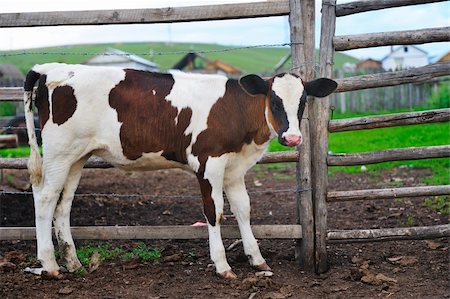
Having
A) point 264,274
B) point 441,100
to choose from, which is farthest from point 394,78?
point 441,100

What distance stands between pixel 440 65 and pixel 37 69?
357cm

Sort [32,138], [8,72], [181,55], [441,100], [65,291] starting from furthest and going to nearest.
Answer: [181,55]
[8,72]
[441,100]
[32,138]
[65,291]

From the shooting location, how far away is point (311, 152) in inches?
229

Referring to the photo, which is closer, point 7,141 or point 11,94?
point 11,94

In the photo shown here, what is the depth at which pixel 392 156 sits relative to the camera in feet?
19.0

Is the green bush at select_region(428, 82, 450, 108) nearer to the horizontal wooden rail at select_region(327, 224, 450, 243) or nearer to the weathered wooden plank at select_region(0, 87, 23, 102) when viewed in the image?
the horizontal wooden rail at select_region(327, 224, 450, 243)

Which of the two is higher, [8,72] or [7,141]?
[7,141]

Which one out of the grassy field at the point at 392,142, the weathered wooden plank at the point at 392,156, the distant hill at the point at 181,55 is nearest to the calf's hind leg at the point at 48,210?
the weathered wooden plank at the point at 392,156

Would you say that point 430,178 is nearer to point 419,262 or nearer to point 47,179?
point 419,262

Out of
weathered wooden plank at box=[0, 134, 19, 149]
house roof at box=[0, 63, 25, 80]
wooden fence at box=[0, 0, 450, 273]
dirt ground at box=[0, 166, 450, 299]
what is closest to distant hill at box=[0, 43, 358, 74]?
house roof at box=[0, 63, 25, 80]

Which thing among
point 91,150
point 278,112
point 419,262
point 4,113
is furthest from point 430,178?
point 4,113

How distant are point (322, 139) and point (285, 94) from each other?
0.73 meters

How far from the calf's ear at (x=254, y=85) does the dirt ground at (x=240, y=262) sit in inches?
41.0

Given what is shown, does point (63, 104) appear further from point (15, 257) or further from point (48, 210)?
point (15, 257)
